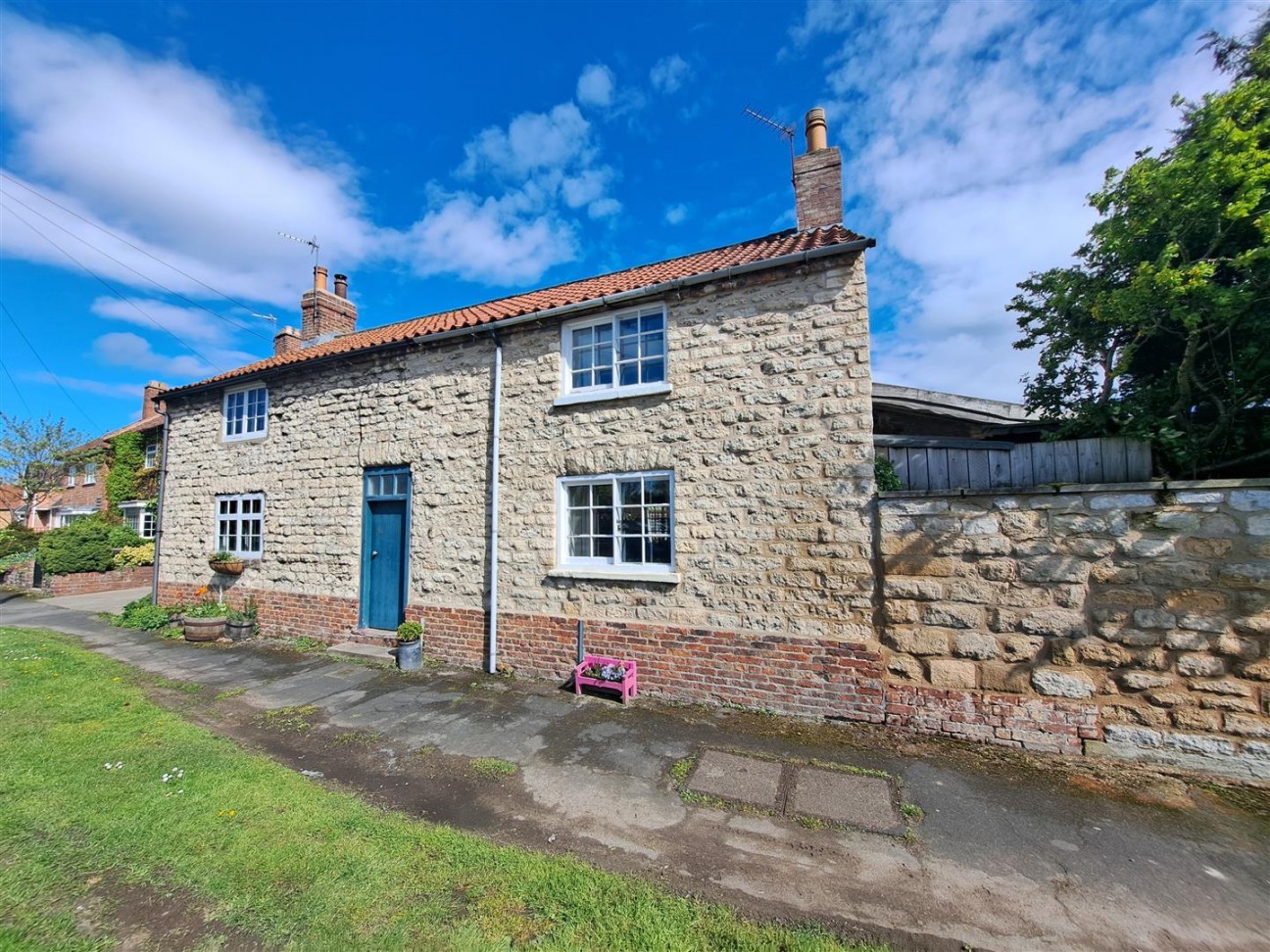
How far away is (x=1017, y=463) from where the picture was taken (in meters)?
5.52

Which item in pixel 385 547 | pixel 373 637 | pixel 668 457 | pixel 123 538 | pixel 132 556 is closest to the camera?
pixel 668 457

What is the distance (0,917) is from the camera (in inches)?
115

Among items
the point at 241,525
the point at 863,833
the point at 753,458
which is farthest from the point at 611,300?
the point at 241,525

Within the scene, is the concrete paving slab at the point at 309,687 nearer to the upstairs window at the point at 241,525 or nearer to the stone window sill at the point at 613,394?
the upstairs window at the point at 241,525

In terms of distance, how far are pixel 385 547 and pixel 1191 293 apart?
37.8ft

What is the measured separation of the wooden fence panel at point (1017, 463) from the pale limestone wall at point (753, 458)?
1.93ft

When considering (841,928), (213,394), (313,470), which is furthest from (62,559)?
(841,928)

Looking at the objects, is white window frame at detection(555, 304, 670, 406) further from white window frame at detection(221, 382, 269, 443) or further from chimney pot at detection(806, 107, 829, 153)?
Answer: white window frame at detection(221, 382, 269, 443)

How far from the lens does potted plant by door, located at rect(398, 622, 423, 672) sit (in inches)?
320

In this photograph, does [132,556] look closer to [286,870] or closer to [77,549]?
[77,549]

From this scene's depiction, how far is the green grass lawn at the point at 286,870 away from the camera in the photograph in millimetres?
2912

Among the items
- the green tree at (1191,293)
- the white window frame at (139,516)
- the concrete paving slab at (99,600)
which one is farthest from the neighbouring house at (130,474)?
the green tree at (1191,293)

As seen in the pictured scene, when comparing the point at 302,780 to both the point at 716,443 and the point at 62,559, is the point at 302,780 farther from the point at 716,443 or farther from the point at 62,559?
the point at 62,559

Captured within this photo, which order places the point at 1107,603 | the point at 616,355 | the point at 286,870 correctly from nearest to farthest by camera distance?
the point at 286,870, the point at 1107,603, the point at 616,355
